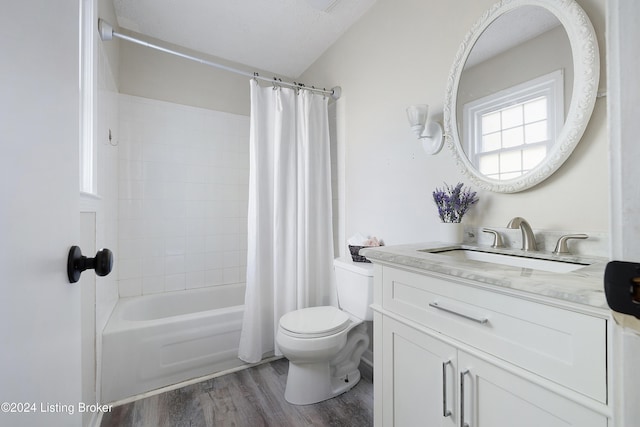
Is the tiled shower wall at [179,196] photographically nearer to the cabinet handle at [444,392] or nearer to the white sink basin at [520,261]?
the white sink basin at [520,261]

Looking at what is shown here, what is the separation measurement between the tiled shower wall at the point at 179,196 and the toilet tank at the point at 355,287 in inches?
51.6

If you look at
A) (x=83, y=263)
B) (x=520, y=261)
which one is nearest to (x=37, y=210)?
(x=83, y=263)

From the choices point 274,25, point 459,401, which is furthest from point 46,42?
point 274,25

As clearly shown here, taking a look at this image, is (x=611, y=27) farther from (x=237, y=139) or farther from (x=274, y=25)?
(x=237, y=139)

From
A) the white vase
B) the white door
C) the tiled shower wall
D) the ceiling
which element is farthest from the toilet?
the ceiling

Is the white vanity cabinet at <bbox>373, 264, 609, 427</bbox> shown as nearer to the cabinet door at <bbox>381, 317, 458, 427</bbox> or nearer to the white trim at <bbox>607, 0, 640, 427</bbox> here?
the cabinet door at <bbox>381, 317, 458, 427</bbox>

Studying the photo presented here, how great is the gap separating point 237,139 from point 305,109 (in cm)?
89

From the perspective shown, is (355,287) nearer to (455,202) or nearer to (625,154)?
(455,202)

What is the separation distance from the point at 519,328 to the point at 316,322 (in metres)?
1.11

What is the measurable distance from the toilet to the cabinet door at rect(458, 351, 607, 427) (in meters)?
0.79

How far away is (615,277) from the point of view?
258 mm

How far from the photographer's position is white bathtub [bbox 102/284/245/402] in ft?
5.24

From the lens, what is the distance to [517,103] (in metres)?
1.16

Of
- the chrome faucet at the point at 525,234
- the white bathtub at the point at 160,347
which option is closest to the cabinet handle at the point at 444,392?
the chrome faucet at the point at 525,234
